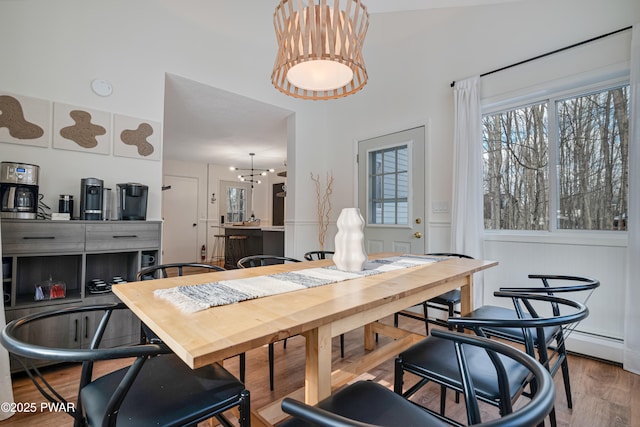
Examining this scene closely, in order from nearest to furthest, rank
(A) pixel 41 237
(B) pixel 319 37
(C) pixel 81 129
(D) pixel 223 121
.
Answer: (B) pixel 319 37, (A) pixel 41 237, (C) pixel 81 129, (D) pixel 223 121

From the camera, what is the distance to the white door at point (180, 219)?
6.98 meters

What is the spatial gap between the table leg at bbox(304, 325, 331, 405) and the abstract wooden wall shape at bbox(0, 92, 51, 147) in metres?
2.71

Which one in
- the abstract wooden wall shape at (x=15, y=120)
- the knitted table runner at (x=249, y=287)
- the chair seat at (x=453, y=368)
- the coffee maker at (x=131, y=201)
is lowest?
the chair seat at (x=453, y=368)

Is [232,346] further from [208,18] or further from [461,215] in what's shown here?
[208,18]

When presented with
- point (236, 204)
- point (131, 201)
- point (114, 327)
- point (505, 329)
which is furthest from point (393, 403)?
point (236, 204)

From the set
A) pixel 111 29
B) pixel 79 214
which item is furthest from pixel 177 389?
pixel 111 29

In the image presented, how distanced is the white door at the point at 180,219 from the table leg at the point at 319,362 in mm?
6813

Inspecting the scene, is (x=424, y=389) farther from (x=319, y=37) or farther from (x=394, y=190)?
(x=394, y=190)

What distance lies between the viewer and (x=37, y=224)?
2041 mm

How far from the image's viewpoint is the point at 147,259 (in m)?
2.58

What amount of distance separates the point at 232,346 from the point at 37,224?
2189 mm

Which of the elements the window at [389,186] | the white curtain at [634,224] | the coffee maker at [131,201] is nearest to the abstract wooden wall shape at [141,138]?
the coffee maker at [131,201]

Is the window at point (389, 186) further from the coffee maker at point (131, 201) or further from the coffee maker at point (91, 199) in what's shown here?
the coffee maker at point (91, 199)

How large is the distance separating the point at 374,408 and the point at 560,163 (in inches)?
106
